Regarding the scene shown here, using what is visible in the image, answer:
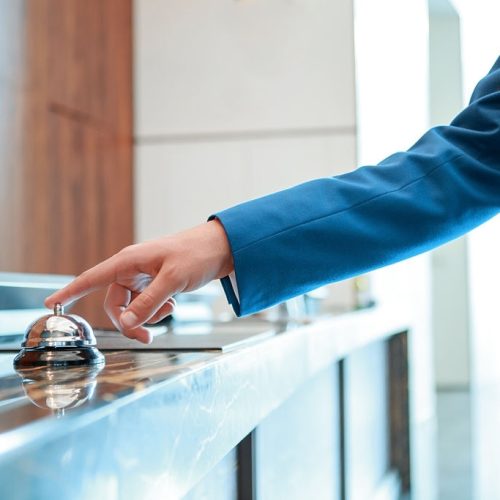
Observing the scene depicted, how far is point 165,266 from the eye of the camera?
0.85 meters

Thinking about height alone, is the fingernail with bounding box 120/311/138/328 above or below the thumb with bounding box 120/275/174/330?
below

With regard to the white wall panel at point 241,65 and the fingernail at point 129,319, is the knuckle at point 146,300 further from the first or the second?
the white wall panel at point 241,65

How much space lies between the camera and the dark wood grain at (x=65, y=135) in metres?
4.46

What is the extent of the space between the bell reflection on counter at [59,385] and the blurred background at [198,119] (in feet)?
11.8

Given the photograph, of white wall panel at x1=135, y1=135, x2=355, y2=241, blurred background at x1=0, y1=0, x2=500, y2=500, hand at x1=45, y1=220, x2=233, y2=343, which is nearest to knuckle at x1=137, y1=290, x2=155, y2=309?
hand at x1=45, y1=220, x2=233, y2=343

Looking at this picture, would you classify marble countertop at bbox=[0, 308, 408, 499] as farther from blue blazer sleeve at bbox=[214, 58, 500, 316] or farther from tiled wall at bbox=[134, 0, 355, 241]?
tiled wall at bbox=[134, 0, 355, 241]

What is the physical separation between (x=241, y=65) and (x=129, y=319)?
5300 millimetres

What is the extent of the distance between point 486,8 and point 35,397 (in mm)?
7648

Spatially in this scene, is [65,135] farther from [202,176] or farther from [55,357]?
[55,357]

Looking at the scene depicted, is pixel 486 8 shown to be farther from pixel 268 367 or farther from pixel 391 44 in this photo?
pixel 268 367

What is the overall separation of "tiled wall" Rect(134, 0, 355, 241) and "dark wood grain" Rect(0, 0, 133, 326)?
16 centimetres

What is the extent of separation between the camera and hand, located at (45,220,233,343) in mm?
857

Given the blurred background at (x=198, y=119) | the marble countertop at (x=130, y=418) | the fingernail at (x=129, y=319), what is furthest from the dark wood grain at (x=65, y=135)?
the fingernail at (x=129, y=319)

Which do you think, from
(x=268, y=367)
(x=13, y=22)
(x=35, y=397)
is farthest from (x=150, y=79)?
(x=35, y=397)
